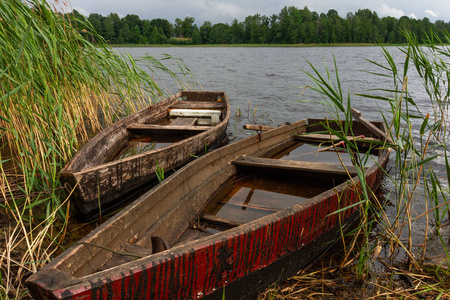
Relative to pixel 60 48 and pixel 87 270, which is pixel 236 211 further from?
pixel 60 48

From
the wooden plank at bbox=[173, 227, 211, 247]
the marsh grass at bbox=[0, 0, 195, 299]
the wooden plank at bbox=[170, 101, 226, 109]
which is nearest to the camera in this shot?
the marsh grass at bbox=[0, 0, 195, 299]

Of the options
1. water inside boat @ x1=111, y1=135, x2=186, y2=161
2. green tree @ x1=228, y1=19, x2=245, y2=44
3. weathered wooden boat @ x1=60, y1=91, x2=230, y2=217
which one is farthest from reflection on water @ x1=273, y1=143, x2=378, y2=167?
green tree @ x1=228, y1=19, x2=245, y2=44

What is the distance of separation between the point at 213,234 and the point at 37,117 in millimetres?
2808

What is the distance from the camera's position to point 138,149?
18.9ft

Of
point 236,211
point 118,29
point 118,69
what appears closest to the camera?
point 236,211

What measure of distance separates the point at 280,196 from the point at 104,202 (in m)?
2.00

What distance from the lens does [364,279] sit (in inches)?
115

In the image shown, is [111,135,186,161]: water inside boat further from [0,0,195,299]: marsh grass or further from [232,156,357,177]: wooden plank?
[232,156,357,177]: wooden plank

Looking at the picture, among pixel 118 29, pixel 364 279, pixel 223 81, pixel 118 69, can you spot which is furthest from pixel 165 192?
pixel 118 29

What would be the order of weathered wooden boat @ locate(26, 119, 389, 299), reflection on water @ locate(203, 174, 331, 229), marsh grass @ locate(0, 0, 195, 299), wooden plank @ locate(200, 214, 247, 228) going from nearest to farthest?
weathered wooden boat @ locate(26, 119, 389, 299)
marsh grass @ locate(0, 0, 195, 299)
wooden plank @ locate(200, 214, 247, 228)
reflection on water @ locate(203, 174, 331, 229)

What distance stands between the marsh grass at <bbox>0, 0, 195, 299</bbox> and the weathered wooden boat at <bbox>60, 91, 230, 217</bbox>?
22 centimetres

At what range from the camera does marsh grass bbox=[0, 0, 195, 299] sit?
9.61 ft

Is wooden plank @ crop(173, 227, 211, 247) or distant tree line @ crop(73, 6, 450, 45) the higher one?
distant tree line @ crop(73, 6, 450, 45)

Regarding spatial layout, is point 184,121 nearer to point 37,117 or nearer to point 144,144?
point 144,144
